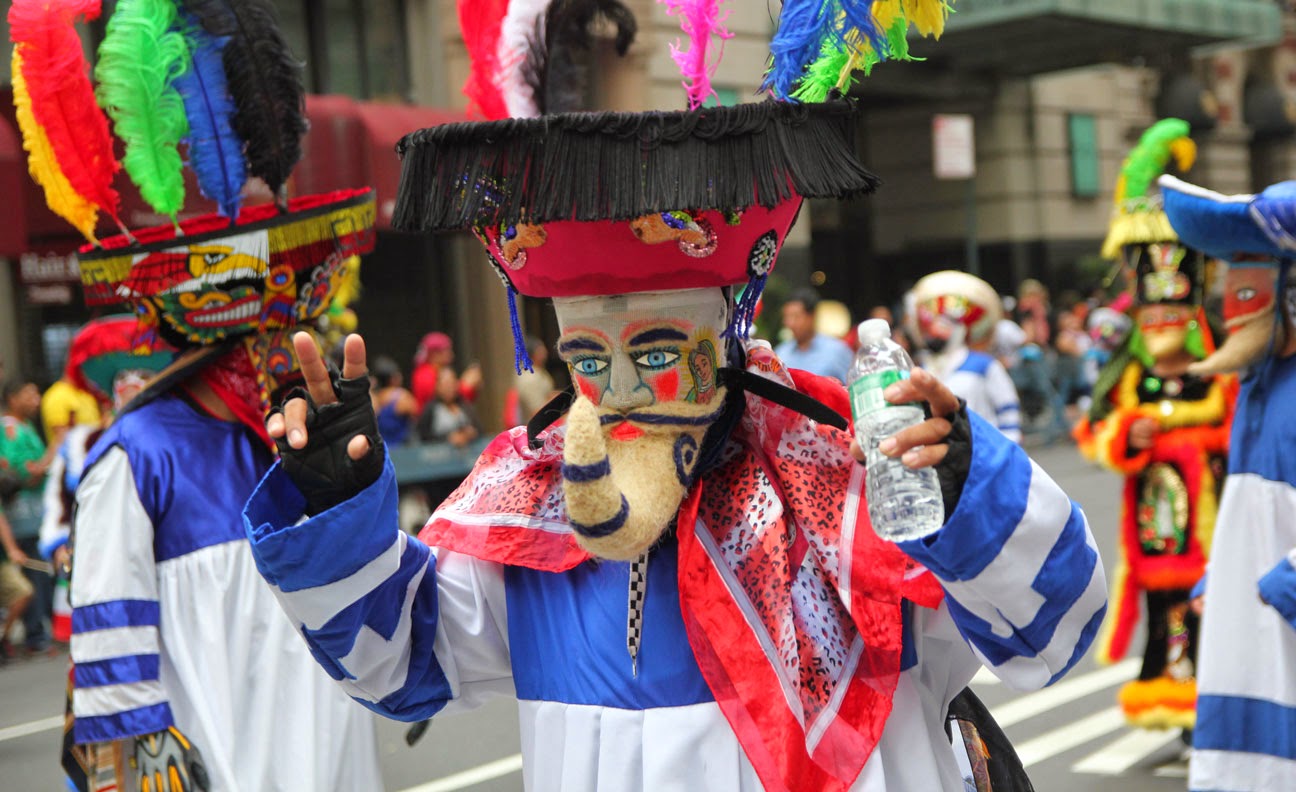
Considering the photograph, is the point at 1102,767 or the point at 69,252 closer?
the point at 1102,767

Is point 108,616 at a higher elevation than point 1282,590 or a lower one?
higher

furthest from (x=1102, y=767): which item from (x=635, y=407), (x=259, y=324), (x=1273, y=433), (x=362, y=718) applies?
(x=635, y=407)

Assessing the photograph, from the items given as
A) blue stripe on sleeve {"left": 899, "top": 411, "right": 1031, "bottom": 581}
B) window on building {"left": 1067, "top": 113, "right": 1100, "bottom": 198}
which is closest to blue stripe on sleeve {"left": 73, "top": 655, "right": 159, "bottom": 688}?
blue stripe on sleeve {"left": 899, "top": 411, "right": 1031, "bottom": 581}

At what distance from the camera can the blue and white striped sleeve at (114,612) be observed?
3639mm

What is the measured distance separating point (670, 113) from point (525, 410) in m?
10.9

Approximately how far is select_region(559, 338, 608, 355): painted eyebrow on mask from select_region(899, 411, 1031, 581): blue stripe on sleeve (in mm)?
661

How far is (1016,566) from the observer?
2105mm

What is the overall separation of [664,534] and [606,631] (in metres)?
0.19

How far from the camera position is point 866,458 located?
219 centimetres

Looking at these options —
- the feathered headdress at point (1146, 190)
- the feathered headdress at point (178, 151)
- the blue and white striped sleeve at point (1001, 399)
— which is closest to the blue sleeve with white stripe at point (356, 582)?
the feathered headdress at point (178, 151)

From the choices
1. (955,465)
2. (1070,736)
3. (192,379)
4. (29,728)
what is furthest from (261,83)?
(29,728)

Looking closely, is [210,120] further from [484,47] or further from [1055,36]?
[1055,36]

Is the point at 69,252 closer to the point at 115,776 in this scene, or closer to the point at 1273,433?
the point at 115,776

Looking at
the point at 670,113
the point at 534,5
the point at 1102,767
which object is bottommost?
the point at 1102,767
